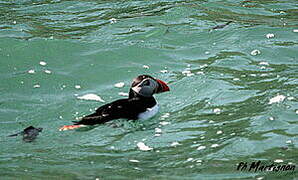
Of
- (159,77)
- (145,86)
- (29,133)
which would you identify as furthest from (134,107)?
(159,77)

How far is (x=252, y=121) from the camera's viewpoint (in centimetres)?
625

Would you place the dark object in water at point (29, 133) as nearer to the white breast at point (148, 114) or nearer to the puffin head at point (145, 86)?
the white breast at point (148, 114)

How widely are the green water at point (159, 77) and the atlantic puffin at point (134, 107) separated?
0.39 feet

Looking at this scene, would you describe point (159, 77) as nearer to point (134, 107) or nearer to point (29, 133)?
point (134, 107)

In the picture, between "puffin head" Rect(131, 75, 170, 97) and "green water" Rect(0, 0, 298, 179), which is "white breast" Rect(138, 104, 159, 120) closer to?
"green water" Rect(0, 0, 298, 179)

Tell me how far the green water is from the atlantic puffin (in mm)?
119

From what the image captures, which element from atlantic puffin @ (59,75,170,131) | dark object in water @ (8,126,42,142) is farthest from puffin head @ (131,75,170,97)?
dark object in water @ (8,126,42,142)

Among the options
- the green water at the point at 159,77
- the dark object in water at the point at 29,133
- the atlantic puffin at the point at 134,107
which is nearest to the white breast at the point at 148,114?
the atlantic puffin at the point at 134,107

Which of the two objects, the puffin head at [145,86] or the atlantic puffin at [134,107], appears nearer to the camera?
the atlantic puffin at [134,107]

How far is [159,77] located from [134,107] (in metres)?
1.82

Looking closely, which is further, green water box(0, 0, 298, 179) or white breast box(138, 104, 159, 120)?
white breast box(138, 104, 159, 120)

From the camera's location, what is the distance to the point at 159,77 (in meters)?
8.55

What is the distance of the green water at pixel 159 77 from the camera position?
5.29 metres

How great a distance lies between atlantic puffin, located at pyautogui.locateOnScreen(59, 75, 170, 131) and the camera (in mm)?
6465
